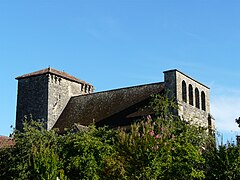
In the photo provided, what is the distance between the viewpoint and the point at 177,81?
3438 centimetres

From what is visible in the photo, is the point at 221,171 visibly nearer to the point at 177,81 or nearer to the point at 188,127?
the point at 188,127

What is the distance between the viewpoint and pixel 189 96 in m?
36.3

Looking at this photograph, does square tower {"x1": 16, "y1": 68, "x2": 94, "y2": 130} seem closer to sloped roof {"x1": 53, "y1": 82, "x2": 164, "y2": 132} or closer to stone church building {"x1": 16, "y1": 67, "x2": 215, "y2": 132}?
stone church building {"x1": 16, "y1": 67, "x2": 215, "y2": 132}

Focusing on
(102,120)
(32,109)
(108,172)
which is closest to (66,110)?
(32,109)

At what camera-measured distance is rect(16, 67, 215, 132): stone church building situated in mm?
34875

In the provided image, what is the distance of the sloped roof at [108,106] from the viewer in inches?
1403

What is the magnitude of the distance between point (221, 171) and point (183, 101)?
53.9 feet

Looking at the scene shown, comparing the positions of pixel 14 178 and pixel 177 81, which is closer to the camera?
pixel 14 178

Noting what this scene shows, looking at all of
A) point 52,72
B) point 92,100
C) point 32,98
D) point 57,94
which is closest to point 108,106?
point 92,100

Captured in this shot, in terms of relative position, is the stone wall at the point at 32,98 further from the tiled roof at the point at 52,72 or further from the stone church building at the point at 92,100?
the tiled roof at the point at 52,72

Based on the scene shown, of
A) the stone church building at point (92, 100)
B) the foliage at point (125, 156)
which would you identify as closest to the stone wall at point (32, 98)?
the stone church building at point (92, 100)

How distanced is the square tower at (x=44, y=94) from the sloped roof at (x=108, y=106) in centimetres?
84

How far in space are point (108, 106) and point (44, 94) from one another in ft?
20.6

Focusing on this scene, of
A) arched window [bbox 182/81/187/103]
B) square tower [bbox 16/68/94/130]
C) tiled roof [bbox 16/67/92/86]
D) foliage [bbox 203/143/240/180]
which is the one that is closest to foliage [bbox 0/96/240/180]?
foliage [bbox 203/143/240/180]
